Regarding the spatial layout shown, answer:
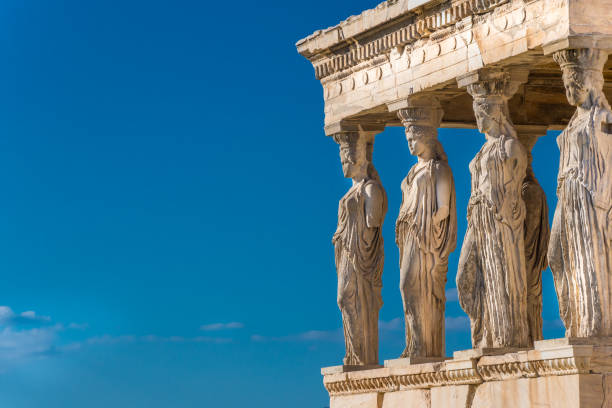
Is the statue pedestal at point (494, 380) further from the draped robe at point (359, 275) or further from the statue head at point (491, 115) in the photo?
the statue head at point (491, 115)

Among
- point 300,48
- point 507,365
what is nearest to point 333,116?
point 300,48

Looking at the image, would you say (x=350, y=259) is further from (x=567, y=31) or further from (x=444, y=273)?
(x=567, y=31)

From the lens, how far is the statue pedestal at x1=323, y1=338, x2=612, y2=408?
73.5ft

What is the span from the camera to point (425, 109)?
26.1 meters

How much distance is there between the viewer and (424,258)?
26.0m

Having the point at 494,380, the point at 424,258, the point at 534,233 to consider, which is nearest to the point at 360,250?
the point at 424,258

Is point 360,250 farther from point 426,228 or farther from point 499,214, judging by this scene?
point 499,214

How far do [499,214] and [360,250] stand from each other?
359 centimetres

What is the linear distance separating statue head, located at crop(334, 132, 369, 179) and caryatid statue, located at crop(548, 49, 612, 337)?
5.00 metres

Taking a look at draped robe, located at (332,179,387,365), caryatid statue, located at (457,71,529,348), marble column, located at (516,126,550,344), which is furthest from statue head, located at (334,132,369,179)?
caryatid statue, located at (457,71,529,348)

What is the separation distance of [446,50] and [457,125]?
3368mm

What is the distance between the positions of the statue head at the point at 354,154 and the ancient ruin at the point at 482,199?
0.02 m

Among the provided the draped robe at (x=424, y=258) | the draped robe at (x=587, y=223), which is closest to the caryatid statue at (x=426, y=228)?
the draped robe at (x=424, y=258)

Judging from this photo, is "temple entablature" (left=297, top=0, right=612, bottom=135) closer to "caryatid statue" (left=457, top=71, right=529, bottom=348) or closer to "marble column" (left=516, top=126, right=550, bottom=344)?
"caryatid statue" (left=457, top=71, right=529, bottom=348)
